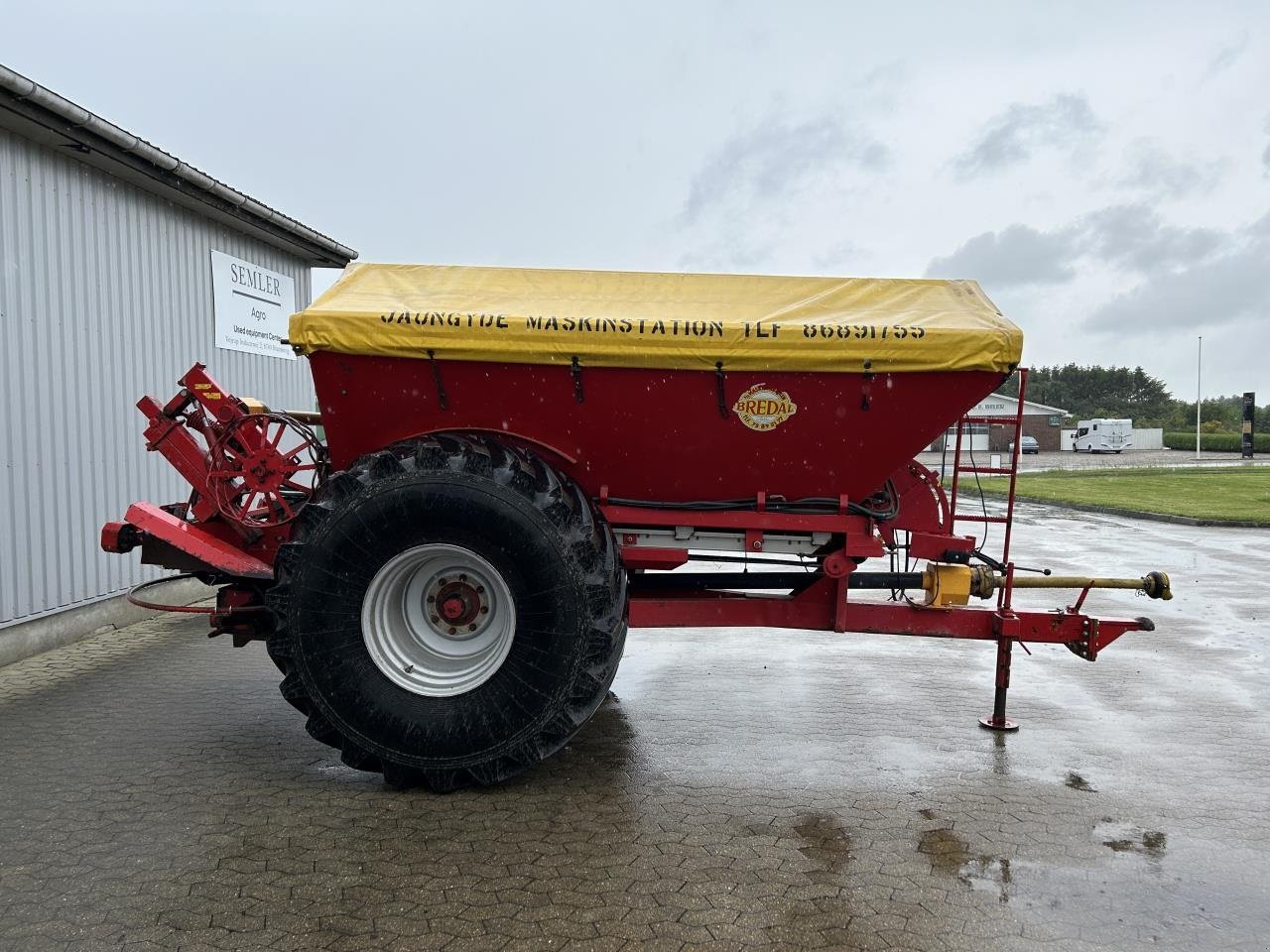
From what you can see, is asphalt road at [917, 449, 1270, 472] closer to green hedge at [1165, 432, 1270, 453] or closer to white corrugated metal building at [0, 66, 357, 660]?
green hedge at [1165, 432, 1270, 453]

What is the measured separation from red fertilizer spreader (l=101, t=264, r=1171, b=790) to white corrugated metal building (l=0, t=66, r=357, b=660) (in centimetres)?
273

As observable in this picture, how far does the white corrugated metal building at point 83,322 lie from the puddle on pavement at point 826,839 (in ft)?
19.3

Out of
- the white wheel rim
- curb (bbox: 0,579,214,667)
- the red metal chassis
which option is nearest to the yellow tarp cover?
the red metal chassis

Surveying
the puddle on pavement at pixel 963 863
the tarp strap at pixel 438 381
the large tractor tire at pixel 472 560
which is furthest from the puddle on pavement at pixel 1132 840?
the tarp strap at pixel 438 381

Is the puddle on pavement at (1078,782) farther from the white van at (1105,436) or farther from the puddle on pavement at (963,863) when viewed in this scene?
the white van at (1105,436)

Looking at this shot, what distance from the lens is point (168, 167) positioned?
27.6 ft

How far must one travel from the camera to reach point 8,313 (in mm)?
7184

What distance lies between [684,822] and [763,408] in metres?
1.89

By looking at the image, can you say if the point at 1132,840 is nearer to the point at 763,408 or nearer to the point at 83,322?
the point at 763,408

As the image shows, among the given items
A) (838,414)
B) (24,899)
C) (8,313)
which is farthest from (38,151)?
(838,414)

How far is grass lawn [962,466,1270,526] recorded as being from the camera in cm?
2025

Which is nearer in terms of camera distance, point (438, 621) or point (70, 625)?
point (438, 621)

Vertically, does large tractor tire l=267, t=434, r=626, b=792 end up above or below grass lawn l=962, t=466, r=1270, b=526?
above

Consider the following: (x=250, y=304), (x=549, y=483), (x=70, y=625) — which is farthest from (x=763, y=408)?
(x=250, y=304)
